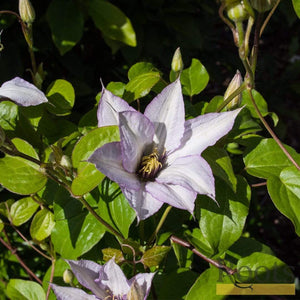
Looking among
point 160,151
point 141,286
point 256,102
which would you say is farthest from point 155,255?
point 256,102

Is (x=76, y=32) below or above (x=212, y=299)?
above

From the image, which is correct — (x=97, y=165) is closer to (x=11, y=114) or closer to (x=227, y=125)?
(x=227, y=125)

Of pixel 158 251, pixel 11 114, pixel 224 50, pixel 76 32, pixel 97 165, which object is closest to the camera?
pixel 97 165

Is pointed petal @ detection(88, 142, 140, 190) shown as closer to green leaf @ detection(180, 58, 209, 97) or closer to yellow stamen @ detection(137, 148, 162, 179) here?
yellow stamen @ detection(137, 148, 162, 179)

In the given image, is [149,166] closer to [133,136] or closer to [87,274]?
[133,136]

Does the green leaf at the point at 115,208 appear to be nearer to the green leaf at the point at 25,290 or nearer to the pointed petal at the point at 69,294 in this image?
the pointed petal at the point at 69,294

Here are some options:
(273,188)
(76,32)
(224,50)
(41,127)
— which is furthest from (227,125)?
(224,50)

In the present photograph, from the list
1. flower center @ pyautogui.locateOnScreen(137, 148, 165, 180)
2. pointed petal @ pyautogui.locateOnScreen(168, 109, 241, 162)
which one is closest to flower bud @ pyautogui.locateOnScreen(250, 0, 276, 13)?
pointed petal @ pyautogui.locateOnScreen(168, 109, 241, 162)
